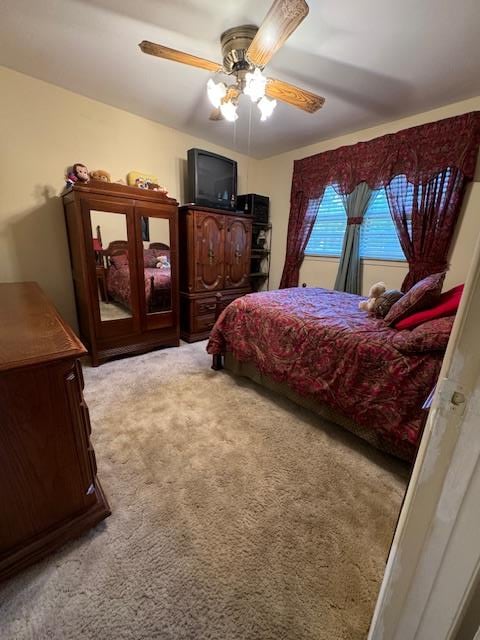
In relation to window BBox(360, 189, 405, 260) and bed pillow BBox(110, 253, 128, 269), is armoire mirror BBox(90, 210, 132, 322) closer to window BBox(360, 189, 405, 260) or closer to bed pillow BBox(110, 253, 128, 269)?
bed pillow BBox(110, 253, 128, 269)

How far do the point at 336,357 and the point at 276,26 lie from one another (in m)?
1.78

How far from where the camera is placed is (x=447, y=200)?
243cm

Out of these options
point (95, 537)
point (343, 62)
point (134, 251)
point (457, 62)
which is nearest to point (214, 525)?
point (95, 537)

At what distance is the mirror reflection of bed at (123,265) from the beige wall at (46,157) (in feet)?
1.88

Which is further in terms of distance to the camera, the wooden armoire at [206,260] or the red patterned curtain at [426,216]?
the wooden armoire at [206,260]

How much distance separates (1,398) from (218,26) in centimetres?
235

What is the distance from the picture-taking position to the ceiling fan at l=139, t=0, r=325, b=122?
51.8 inches

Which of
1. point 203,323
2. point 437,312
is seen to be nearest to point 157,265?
point 203,323

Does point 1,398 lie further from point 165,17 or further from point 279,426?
point 165,17

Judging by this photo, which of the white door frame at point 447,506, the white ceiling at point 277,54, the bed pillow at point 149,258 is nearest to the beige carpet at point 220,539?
the white door frame at point 447,506

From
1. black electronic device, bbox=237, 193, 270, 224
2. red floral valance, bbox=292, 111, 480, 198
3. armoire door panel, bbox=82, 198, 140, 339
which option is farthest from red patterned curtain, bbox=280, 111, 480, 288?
armoire door panel, bbox=82, 198, 140, 339

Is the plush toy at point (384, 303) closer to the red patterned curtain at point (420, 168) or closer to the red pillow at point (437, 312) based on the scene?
the red pillow at point (437, 312)

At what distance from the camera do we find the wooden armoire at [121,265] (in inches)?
92.9

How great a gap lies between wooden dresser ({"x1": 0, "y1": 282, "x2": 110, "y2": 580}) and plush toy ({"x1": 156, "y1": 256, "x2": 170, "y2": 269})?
70.8 inches
